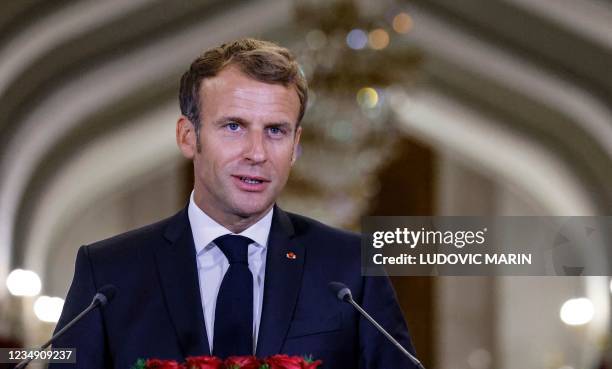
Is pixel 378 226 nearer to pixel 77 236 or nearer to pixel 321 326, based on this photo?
pixel 321 326

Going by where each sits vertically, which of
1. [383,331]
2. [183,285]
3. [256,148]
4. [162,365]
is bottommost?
[162,365]

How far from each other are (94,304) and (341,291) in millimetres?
510

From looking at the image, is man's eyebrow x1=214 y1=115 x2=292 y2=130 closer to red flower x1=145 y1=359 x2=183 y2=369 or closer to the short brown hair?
the short brown hair

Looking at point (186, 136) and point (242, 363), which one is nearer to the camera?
point (242, 363)

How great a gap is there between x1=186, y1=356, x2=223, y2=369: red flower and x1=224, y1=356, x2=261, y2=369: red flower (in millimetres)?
18

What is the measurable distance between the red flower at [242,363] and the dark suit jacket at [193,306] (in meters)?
0.40

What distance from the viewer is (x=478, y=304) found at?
20.4 meters

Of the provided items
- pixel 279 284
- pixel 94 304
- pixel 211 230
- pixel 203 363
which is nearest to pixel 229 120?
pixel 211 230

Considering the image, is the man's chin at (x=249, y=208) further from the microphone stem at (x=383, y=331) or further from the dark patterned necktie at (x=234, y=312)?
the microphone stem at (x=383, y=331)

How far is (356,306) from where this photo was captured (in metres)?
2.80

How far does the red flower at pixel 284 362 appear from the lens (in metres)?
2.48

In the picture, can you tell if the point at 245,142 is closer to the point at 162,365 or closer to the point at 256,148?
the point at 256,148

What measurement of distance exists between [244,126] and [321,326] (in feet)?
1.52

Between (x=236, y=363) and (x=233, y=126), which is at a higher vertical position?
→ (x=233, y=126)
